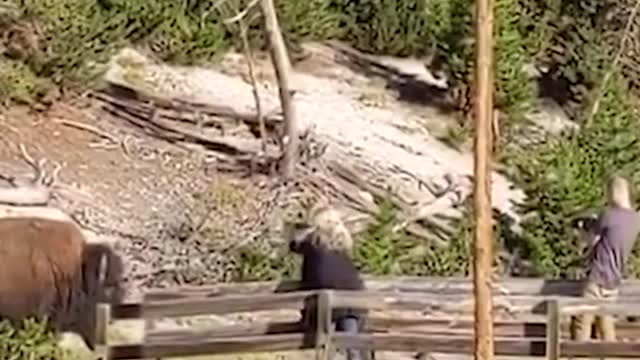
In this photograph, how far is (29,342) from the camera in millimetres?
12633

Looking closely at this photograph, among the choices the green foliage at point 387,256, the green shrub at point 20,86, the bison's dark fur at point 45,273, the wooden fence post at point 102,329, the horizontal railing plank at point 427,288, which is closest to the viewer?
the wooden fence post at point 102,329

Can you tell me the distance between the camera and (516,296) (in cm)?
1135

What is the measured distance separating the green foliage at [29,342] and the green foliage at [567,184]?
4.99 meters

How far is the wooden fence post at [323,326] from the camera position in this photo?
1020cm

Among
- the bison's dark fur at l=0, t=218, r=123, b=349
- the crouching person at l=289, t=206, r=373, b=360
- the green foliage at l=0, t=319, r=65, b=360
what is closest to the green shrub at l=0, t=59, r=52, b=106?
the bison's dark fur at l=0, t=218, r=123, b=349

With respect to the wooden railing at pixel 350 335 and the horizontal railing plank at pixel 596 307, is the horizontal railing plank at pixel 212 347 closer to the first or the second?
the wooden railing at pixel 350 335

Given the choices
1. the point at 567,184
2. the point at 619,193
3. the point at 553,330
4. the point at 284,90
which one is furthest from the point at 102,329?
the point at 284,90

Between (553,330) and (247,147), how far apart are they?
408 inches

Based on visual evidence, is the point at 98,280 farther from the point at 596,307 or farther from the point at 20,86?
the point at 20,86

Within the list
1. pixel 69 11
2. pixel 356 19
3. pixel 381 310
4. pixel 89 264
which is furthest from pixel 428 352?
pixel 356 19

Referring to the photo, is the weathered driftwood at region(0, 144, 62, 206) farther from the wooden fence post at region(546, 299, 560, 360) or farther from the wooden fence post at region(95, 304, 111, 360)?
the wooden fence post at region(546, 299, 560, 360)

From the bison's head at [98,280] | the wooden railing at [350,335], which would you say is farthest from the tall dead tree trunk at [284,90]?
the wooden railing at [350,335]

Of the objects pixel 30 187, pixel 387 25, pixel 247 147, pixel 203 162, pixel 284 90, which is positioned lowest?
pixel 30 187

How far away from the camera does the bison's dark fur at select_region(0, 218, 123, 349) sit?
13.4 metres
